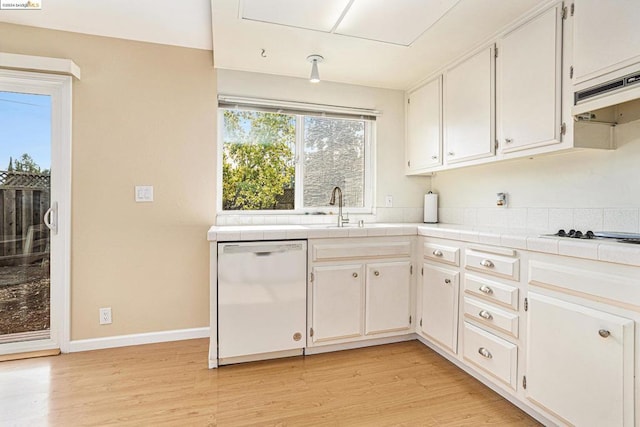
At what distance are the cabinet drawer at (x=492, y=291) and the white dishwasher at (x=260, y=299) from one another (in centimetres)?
109

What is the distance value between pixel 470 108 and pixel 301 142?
1432mm

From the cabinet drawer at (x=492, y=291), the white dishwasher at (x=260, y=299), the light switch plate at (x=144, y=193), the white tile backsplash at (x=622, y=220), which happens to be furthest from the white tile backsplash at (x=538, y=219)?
the light switch plate at (x=144, y=193)

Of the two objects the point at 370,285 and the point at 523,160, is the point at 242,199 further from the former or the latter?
the point at 523,160

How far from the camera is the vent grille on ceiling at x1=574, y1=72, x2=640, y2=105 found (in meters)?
1.44

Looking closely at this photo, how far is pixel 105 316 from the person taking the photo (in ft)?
8.40

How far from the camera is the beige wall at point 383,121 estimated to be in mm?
2990

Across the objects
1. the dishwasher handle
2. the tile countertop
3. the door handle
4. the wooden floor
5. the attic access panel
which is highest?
the attic access panel

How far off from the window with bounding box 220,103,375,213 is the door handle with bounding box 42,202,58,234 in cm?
121

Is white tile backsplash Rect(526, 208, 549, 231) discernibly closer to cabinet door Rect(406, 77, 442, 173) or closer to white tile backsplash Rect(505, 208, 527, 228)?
white tile backsplash Rect(505, 208, 527, 228)

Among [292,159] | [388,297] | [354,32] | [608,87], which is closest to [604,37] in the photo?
[608,87]

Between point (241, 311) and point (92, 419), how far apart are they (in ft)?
3.02

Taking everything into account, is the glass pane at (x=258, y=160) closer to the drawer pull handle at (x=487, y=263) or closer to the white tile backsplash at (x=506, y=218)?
the white tile backsplash at (x=506, y=218)

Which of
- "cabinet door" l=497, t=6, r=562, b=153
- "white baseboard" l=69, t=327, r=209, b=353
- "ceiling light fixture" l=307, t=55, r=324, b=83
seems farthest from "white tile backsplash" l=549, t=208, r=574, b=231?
"white baseboard" l=69, t=327, r=209, b=353

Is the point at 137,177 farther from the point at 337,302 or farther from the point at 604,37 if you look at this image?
the point at 604,37
